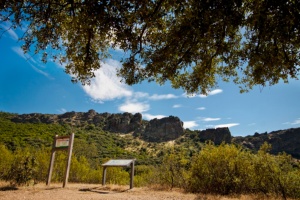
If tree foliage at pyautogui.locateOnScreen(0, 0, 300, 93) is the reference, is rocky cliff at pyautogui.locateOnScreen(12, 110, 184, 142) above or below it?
above

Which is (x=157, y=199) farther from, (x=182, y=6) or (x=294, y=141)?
(x=294, y=141)

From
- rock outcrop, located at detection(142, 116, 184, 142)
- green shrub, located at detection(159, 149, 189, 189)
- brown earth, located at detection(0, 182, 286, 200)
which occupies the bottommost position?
brown earth, located at detection(0, 182, 286, 200)

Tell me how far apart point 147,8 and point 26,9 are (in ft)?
13.5

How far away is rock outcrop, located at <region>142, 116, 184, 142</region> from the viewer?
10748 centimetres

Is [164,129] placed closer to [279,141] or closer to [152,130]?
[152,130]

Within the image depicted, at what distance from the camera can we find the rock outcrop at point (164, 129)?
107 metres

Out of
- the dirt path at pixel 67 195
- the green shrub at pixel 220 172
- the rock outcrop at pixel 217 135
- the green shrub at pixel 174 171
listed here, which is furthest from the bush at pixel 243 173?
the rock outcrop at pixel 217 135

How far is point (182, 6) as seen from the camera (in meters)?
7.48

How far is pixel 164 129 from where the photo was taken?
117812mm

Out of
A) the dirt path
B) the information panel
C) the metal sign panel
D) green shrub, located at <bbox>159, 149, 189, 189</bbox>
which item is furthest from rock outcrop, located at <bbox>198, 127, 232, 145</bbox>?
the dirt path

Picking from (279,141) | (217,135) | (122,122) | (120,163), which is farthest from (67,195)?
(279,141)

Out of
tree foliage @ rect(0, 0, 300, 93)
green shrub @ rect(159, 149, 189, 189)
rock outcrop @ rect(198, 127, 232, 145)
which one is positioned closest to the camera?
tree foliage @ rect(0, 0, 300, 93)

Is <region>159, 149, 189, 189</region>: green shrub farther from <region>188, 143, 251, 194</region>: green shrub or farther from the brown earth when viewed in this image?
the brown earth

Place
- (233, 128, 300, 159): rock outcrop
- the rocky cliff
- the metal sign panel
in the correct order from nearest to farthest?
the metal sign panel, (233, 128, 300, 159): rock outcrop, the rocky cliff
